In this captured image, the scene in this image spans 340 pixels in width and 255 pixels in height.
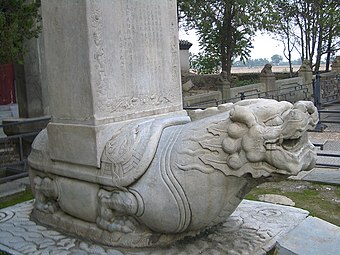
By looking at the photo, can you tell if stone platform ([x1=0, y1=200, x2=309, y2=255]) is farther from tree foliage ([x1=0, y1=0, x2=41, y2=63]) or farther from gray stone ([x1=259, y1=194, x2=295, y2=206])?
tree foliage ([x1=0, y1=0, x2=41, y2=63])

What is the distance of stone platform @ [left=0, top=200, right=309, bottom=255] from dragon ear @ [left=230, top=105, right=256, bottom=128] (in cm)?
101

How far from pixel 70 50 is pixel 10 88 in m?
16.9

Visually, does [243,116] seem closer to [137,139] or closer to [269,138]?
[269,138]

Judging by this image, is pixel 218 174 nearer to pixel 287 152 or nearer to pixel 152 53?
pixel 287 152

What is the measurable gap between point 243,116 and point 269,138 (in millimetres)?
220

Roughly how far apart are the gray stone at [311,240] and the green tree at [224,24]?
51.1ft

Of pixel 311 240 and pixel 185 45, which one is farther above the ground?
pixel 185 45

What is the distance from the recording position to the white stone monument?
9.57ft

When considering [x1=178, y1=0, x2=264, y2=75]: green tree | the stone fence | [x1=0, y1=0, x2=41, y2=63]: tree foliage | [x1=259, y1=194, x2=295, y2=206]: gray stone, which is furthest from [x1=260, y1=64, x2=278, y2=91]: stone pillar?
[x1=0, y1=0, x2=41, y2=63]: tree foliage

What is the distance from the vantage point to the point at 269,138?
282cm

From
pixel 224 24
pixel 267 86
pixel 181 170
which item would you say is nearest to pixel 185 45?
pixel 224 24

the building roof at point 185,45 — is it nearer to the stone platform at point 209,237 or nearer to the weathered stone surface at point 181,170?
the stone platform at point 209,237

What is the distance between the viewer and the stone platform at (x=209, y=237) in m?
3.31

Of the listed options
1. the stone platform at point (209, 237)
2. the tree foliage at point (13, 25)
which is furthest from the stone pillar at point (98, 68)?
the tree foliage at point (13, 25)
